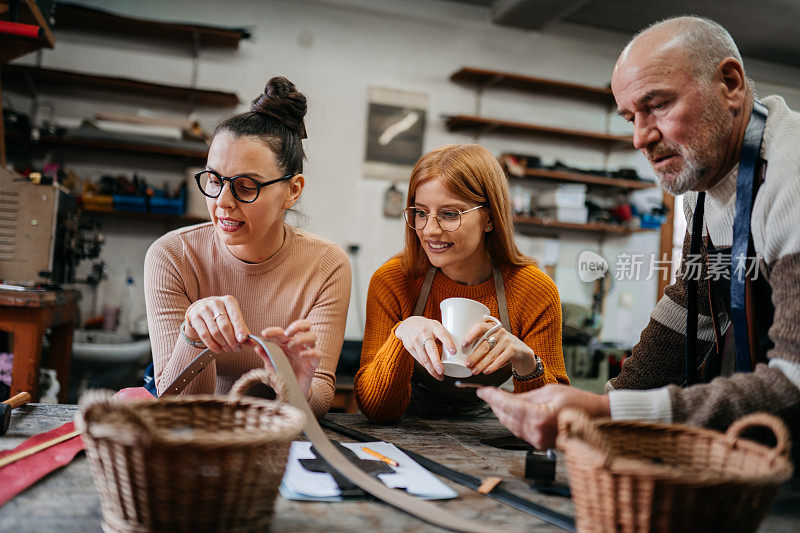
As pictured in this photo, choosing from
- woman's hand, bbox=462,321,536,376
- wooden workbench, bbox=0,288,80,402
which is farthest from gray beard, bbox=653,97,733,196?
wooden workbench, bbox=0,288,80,402

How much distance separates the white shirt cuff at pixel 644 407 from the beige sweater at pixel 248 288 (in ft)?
2.83

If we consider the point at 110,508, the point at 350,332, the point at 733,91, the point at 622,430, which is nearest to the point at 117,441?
the point at 110,508

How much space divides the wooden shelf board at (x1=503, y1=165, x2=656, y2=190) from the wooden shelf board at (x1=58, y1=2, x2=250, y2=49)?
7.85ft

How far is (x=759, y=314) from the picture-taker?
131 cm

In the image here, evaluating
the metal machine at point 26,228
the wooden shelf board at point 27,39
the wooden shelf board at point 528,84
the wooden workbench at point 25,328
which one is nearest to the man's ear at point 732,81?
the wooden workbench at point 25,328

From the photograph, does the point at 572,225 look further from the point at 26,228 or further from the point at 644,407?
the point at 644,407

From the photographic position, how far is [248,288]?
1.80 m

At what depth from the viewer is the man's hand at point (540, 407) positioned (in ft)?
3.21

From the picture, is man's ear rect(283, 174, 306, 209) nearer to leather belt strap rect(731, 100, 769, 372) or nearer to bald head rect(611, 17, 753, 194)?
bald head rect(611, 17, 753, 194)

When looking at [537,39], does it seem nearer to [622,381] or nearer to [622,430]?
[622,381]

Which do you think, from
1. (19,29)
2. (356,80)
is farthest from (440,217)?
(356,80)

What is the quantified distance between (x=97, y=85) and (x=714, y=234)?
4.27m

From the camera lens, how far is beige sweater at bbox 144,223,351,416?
66.6 inches

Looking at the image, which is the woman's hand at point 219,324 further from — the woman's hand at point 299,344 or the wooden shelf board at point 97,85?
the wooden shelf board at point 97,85
